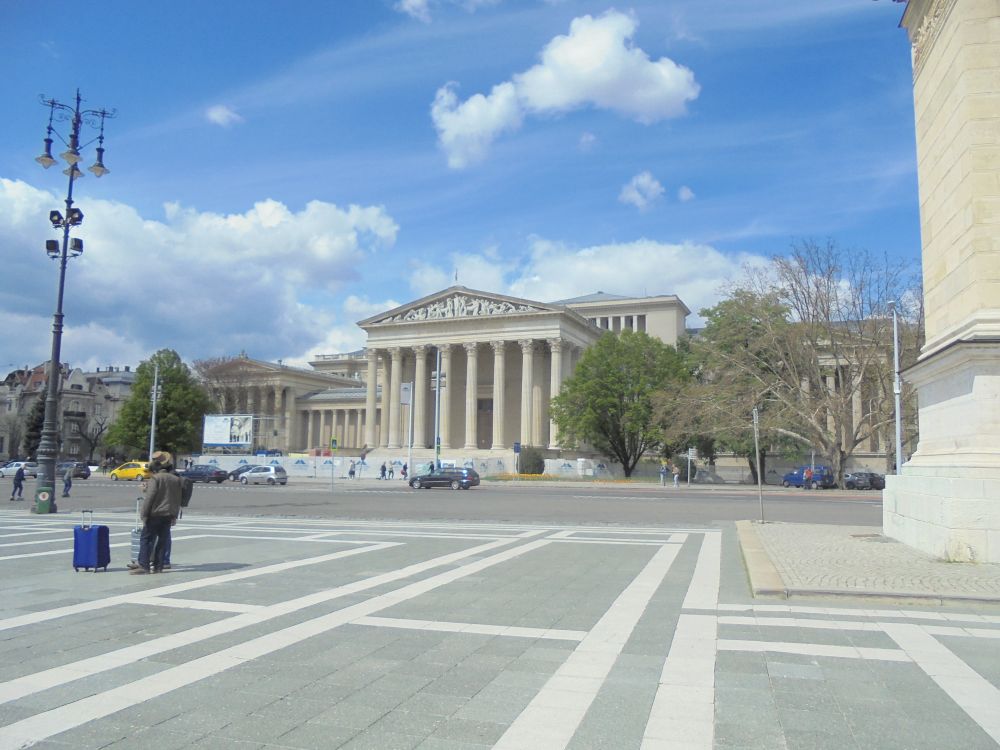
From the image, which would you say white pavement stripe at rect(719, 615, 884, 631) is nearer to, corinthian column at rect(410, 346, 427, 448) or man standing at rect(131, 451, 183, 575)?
man standing at rect(131, 451, 183, 575)

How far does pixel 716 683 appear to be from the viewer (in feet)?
19.4

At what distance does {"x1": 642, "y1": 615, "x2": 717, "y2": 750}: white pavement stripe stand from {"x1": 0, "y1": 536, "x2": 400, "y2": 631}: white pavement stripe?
6.07 meters

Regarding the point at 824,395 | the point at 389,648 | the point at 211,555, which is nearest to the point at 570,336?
the point at 824,395

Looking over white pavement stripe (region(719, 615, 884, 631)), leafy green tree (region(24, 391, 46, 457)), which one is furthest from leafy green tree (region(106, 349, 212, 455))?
white pavement stripe (region(719, 615, 884, 631))

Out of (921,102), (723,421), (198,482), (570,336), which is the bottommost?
(198,482)

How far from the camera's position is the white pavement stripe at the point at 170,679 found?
475cm

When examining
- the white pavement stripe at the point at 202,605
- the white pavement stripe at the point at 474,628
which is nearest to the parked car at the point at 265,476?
the white pavement stripe at the point at 202,605

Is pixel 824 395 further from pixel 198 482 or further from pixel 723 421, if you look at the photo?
pixel 198 482

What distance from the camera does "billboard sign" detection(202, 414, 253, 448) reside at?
235ft

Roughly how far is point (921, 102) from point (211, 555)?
15.0m

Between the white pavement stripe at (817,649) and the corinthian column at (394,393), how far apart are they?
261 feet

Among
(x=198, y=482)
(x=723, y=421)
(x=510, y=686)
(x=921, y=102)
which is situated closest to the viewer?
(x=510, y=686)

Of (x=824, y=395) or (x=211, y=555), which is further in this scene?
(x=824, y=395)

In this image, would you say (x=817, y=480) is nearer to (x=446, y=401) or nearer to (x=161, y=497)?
(x=446, y=401)
